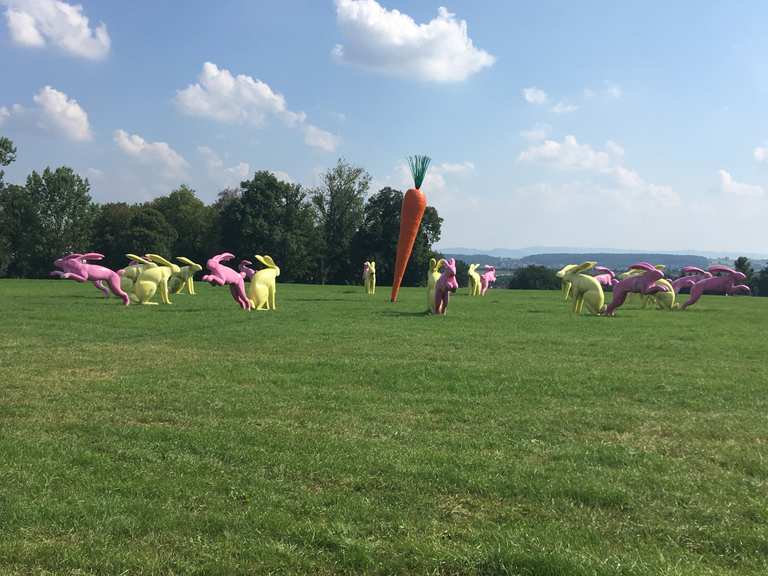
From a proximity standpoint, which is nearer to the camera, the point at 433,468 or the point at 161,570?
the point at 161,570

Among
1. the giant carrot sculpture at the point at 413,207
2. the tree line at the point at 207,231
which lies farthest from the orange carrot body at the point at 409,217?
the tree line at the point at 207,231

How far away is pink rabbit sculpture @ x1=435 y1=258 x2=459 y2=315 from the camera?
16.1 meters

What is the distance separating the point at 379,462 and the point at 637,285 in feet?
50.8

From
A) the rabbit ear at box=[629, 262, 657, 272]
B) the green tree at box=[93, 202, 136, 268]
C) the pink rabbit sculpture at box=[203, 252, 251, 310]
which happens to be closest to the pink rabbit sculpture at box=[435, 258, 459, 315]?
the pink rabbit sculpture at box=[203, 252, 251, 310]

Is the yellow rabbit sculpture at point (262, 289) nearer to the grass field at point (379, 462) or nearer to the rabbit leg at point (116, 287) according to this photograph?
the rabbit leg at point (116, 287)

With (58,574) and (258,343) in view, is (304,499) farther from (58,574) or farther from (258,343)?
(258,343)

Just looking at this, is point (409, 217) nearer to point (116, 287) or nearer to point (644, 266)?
point (644, 266)

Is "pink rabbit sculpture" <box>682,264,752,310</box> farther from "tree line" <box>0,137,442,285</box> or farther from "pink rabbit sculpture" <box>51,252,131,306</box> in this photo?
"tree line" <box>0,137,442,285</box>

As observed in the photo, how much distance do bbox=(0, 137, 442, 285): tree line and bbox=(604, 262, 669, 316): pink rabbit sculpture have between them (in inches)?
1077

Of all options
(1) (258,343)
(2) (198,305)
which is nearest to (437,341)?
(1) (258,343)

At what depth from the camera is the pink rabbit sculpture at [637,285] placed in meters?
17.5

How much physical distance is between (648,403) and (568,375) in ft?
4.69

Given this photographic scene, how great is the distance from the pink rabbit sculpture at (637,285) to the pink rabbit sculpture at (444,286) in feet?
15.1

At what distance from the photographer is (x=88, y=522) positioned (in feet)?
11.3
